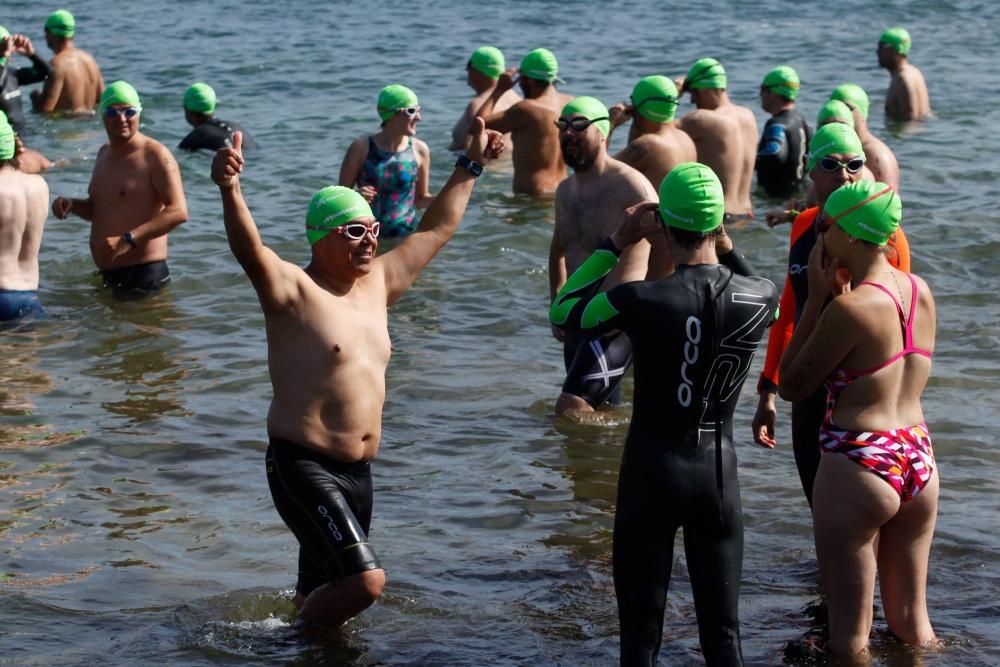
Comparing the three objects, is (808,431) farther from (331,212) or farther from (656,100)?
(656,100)

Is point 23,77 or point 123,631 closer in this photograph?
point 123,631

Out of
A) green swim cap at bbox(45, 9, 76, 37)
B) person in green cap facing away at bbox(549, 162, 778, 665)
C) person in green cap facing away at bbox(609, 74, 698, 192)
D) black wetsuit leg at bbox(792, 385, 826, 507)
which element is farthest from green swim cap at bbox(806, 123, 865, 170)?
green swim cap at bbox(45, 9, 76, 37)

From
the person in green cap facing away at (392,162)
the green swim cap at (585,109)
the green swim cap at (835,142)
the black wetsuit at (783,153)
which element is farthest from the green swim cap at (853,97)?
the green swim cap at (835,142)

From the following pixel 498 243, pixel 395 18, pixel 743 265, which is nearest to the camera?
pixel 743 265

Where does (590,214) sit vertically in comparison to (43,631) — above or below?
above

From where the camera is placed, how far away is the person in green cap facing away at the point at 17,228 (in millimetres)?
9031

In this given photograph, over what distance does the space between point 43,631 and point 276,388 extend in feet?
4.90

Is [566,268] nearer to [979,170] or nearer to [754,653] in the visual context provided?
[754,653]

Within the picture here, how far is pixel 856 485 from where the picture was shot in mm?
4785

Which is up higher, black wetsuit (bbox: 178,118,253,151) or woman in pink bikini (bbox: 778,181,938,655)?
woman in pink bikini (bbox: 778,181,938,655)

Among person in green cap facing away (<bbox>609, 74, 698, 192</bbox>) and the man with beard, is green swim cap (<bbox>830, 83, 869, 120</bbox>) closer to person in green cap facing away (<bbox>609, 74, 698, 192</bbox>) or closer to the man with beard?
person in green cap facing away (<bbox>609, 74, 698, 192</bbox>)

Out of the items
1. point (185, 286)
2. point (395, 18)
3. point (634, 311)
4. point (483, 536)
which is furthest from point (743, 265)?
point (395, 18)

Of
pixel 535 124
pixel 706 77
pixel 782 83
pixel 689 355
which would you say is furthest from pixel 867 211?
pixel 782 83

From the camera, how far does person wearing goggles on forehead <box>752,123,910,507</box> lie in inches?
226
